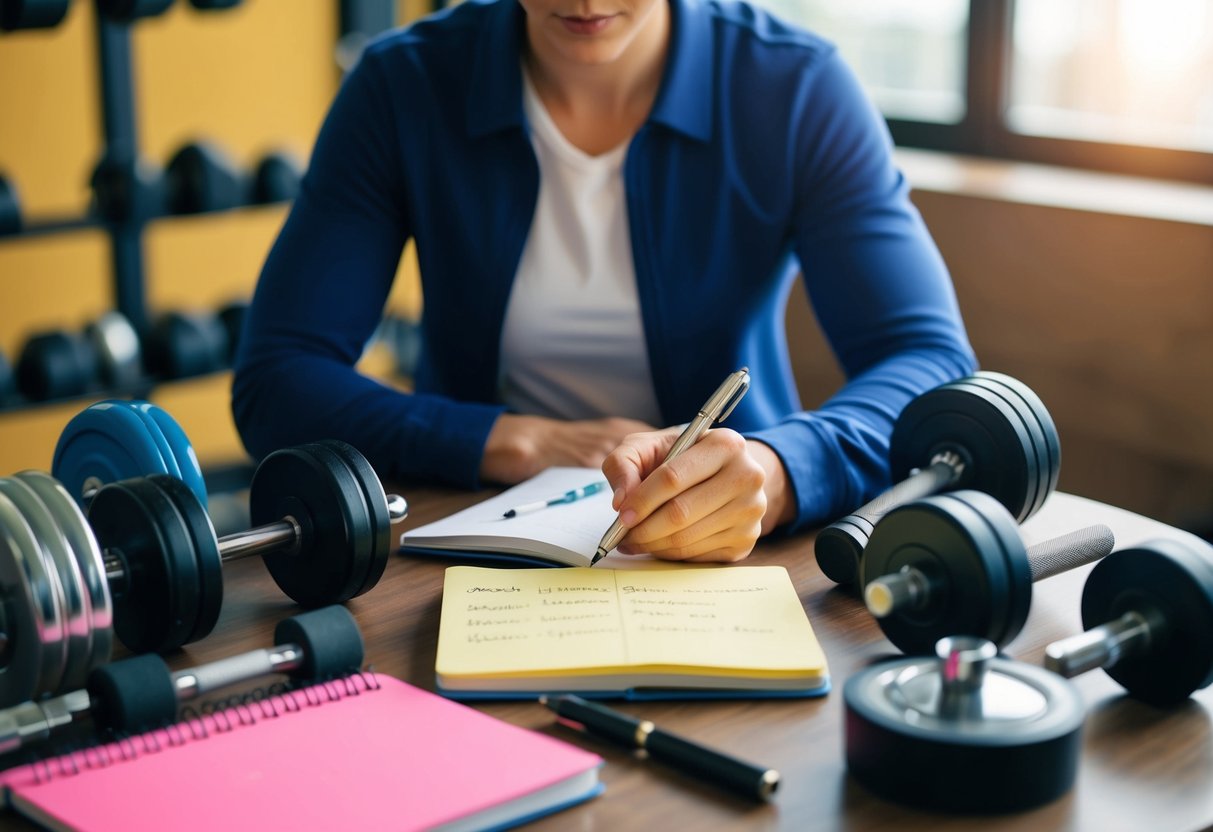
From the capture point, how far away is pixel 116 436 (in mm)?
1144

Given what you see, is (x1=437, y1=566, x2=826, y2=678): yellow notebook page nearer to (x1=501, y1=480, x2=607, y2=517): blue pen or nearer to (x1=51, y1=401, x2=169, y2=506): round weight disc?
(x1=501, y1=480, x2=607, y2=517): blue pen

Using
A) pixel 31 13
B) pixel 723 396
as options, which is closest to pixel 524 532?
pixel 723 396

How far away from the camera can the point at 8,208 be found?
2455mm

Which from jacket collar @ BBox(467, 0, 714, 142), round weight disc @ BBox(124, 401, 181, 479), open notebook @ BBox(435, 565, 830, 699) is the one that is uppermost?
jacket collar @ BBox(467, 0, 714, 142)

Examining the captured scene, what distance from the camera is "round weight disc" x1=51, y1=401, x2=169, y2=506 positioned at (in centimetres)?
112

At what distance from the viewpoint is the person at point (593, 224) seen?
1546mm

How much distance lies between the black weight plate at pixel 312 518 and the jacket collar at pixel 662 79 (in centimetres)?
64

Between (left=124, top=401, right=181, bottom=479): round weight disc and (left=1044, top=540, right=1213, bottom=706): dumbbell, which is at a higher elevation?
(left=124, top=401, right=181, bottom=479): round weight disc

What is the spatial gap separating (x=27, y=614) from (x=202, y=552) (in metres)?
0.14

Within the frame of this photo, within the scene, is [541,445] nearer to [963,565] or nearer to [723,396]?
[723,396]

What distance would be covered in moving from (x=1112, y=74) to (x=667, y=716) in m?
2.21

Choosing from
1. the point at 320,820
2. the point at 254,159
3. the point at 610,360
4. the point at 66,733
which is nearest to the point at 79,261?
the point at 254,159

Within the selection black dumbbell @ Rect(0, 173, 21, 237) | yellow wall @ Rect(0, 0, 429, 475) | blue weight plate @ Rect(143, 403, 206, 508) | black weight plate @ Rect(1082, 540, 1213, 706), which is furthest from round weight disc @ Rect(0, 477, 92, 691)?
yellow wall @ Rect(0, 0, 429, 475)

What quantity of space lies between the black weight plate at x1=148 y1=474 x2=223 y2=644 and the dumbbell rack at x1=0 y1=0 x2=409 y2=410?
1.67 meters
